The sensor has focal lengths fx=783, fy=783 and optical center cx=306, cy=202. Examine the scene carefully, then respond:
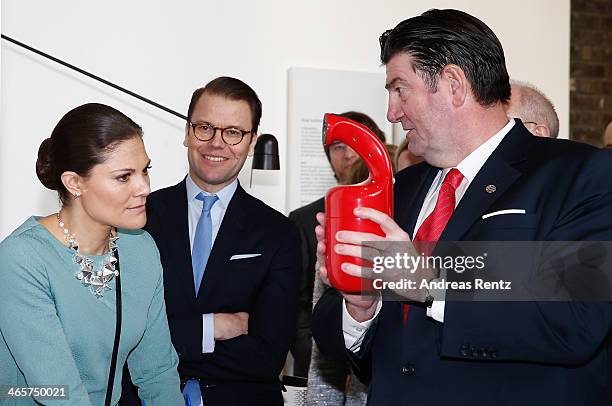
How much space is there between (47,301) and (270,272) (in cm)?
88

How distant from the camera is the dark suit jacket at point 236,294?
8.12ft

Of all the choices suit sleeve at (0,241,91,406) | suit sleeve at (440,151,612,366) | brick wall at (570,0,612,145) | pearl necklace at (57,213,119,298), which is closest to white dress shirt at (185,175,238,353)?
pearl necklace at (57,213,119,298)

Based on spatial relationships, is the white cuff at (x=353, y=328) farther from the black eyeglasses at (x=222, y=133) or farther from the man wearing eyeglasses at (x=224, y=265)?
the black eyeglasses at (x=222, y=133)

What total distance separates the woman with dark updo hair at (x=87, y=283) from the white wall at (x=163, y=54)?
1692 mm

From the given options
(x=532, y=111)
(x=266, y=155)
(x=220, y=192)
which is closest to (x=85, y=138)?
(x=220, y=192)

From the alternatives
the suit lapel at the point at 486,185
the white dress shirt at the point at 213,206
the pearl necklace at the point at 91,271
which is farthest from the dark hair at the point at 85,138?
the suit lapel at the point at 486,185

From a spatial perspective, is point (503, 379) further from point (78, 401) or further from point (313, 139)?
point (313, 139)

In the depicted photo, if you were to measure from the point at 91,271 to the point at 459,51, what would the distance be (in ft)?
3.57

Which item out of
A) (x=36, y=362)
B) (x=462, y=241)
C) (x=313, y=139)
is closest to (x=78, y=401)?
(x=36, y=362)

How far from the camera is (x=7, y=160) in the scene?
Answer: 372cm

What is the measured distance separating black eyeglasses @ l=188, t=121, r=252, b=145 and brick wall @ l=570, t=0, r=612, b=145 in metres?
3.43

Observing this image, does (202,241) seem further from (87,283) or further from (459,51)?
(459,51)

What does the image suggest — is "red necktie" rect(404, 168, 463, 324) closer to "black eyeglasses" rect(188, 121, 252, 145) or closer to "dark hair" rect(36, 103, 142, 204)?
"dark hair" rect(36, 103, 142, 204)

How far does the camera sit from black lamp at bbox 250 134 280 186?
3527 millimetres
